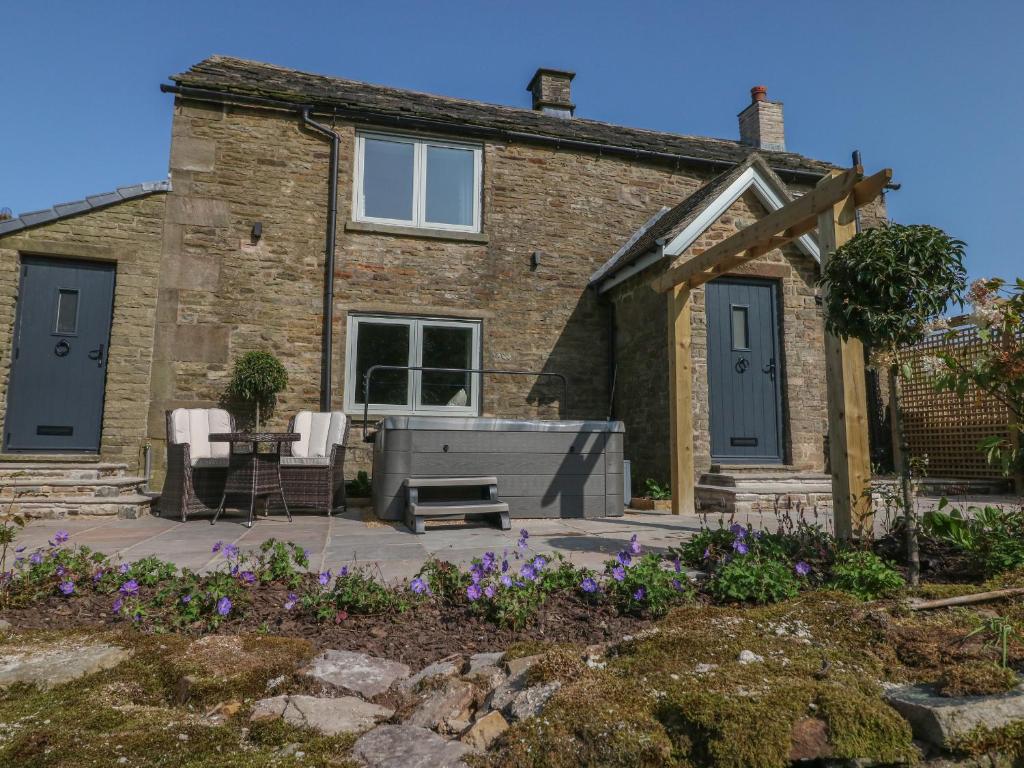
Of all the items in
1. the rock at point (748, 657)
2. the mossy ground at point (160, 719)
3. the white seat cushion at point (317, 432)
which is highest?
the white seat cushion at point (317, 432)

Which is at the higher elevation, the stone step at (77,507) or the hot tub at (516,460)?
the hot tub at (516,460)

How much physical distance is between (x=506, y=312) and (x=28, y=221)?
5866 millimetres

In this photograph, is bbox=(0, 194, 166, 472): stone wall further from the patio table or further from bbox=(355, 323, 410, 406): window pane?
the patio table

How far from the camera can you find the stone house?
25.1 feet

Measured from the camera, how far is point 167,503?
6.09 m

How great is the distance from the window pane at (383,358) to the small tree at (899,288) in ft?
20.5

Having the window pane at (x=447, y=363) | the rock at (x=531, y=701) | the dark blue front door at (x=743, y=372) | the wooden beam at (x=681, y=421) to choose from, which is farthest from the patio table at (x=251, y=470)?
the dark blue front door at (x=743, y=372)

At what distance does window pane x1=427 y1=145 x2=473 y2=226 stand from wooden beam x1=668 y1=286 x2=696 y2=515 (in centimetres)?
415

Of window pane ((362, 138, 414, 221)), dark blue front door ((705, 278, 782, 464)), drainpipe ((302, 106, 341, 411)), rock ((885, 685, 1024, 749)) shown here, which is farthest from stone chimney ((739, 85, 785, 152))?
rock ((885, 685, 1024, 749))

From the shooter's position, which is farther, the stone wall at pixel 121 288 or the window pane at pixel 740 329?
the window pane at pixel 740 329

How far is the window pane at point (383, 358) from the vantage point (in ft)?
28.5

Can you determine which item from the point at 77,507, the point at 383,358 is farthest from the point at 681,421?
the point at 77,507

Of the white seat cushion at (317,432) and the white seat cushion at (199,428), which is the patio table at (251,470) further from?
the white seat cushion at (317,432)

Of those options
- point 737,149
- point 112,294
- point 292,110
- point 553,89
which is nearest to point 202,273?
point 112,294
